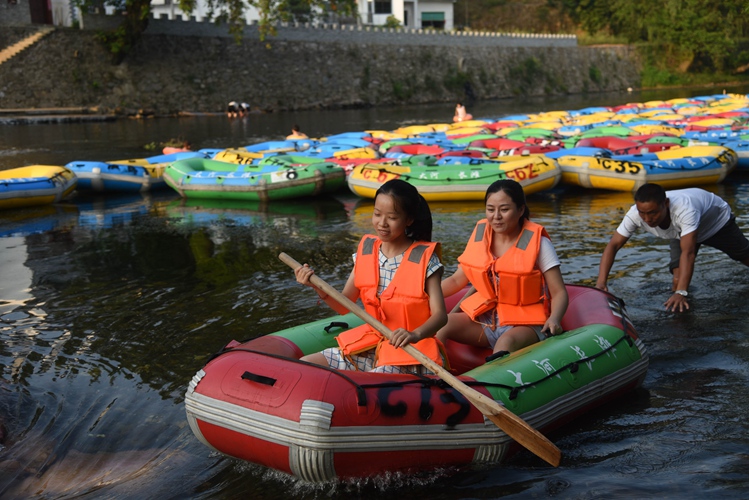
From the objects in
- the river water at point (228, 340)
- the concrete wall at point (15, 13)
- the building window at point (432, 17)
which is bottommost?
the river water at point (228, 340)

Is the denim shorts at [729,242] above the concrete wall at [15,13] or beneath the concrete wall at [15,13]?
beneath

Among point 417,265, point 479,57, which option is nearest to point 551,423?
point 417,265

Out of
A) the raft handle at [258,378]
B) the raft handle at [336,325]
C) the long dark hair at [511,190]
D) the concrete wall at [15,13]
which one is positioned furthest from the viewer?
the concrete wall at [15,13]

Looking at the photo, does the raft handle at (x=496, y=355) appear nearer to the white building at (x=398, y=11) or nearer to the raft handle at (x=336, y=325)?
the raft handle at (x=336, y=325)

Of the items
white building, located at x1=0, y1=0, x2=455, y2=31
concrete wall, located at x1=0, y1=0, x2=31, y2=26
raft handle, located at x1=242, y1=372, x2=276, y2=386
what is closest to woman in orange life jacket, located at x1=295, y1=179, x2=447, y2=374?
raft handle, located at x1=242, y1=372, x2=276, y2=386

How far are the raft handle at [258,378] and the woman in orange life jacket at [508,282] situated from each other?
3.86ft

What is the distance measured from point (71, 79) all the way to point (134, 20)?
292cm

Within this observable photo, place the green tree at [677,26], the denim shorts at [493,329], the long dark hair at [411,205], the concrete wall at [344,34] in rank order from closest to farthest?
1. the long dark hair at [411,205]
2. the denim shorts at [493,329]
3. the concrete wall at [344,34]
4. the green tree at [677,26]

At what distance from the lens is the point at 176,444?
4.31m

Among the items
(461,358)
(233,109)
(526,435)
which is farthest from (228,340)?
(233,109)

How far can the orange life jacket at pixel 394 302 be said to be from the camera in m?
3.90

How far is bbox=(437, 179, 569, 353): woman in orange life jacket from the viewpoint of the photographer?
14.4 ft

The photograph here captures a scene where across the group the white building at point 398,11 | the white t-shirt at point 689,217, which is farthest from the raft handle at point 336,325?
the white building at point 398,11

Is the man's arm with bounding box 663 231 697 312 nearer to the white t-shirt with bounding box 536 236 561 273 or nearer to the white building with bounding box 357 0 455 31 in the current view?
the white t-shirt with bounding box 536 236 561 273
